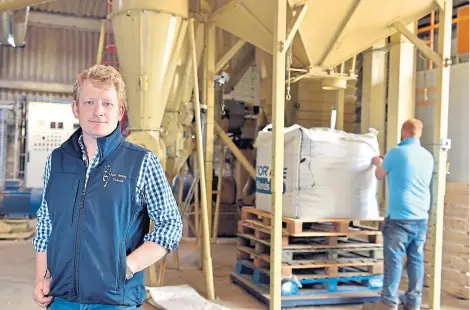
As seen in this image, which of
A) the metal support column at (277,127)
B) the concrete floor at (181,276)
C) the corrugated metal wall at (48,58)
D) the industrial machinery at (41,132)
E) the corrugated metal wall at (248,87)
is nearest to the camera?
the metal support column at (277,127)

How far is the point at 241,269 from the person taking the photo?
5.77 m

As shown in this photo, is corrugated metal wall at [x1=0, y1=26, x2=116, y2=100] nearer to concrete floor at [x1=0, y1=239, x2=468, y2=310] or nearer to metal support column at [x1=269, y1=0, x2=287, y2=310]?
concrete floor at [x1=0, y1=239, x2=468, y2=310]

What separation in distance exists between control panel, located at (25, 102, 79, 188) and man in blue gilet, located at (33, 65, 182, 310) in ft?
29.8

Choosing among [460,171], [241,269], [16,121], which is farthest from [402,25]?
[16,121]

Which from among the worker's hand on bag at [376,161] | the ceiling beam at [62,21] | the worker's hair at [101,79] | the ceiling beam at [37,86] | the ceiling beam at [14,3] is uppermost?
the ceiling beam at [62,21]

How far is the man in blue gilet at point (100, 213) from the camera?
6.04 ft

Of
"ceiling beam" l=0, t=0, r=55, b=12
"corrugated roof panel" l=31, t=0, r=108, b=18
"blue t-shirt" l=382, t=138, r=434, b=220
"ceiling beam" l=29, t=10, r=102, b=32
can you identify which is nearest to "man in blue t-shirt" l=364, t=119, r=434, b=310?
"blue t-shirt" l=382, t=138, r=434, b=220

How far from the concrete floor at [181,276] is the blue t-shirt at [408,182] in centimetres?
113

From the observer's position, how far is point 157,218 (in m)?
1.96

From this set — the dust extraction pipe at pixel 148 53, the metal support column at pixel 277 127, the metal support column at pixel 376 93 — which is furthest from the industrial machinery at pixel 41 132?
the metal support column at pixel 277 127

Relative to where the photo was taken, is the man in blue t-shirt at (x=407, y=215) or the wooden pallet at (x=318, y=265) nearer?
the man in blue t-shirt at (x=407, y=215)

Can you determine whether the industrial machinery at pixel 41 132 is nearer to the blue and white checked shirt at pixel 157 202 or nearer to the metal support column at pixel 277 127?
the metal support column at pixel 277 127

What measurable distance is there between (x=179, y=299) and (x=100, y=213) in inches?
124

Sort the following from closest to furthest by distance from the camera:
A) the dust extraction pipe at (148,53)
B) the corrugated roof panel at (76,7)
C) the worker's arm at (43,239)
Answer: the worker's arm at (43,239)
the dust extraction pipe at (148,53)
the corrugated roof panel at (76,7)
